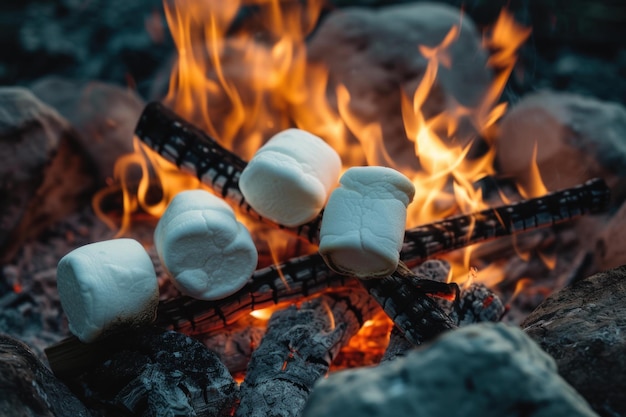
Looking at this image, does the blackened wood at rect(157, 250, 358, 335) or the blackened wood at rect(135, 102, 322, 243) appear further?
the blackened wood at rect(135, 102, 322, 243)

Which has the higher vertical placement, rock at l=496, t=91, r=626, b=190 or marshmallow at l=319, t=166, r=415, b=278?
marshmallow at l=319, t=166, r=415, b=278

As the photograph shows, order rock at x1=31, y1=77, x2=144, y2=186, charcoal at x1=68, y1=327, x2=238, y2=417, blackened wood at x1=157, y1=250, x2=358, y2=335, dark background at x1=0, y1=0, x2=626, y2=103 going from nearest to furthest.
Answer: charcoal at x1=68, y1=327, x2=238, y2=417 < blackened wood at x1=157, y1=250, x2=358, y2=335 < rock at x1=31, y1=77, x2=144, y2=186 < dark background at x1=0, y1=0, x2=626, y2=103

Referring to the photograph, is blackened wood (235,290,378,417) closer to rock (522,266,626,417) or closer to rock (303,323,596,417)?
rock (522,266,626,417)

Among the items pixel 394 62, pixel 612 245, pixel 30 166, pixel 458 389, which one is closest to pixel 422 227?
pixel 612 245

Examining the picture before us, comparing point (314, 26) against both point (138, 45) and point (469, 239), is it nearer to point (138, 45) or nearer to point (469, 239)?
point (138, 45)

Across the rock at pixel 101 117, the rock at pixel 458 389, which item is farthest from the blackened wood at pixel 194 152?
the rock at pixel 458 389

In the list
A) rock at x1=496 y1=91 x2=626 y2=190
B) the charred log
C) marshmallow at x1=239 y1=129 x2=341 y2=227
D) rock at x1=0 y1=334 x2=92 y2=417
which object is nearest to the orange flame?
rock at x1=496 y1=91 x2=626 y2=190

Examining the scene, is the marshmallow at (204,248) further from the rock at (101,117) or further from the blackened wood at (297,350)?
the rock at (101,117)
